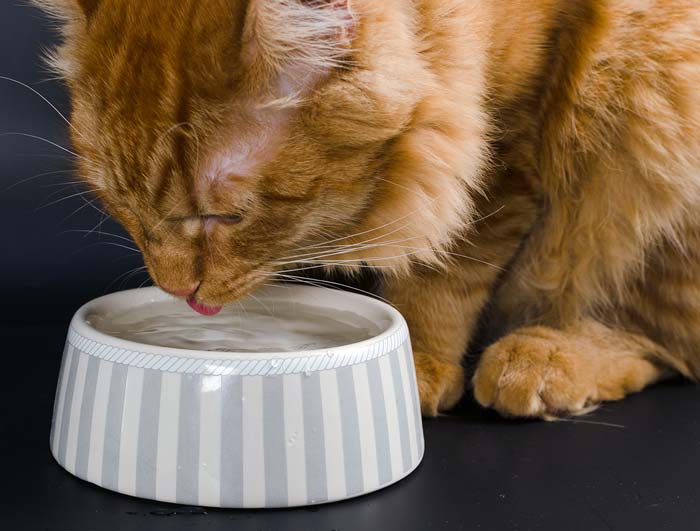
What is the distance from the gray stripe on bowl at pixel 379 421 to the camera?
125cm

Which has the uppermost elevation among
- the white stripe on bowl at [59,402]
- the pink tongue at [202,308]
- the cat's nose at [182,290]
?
the cat's nose at [182,290]

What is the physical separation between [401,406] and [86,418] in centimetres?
35

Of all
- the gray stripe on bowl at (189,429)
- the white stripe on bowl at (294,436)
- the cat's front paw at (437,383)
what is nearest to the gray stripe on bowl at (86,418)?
the gray stripe on bowl at (189,429)

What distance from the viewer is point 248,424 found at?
1187 millimetres

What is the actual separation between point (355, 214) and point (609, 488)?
0.44 m

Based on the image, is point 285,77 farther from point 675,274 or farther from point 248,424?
point 675,274

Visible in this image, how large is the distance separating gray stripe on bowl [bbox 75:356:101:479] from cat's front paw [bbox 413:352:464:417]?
454 mm

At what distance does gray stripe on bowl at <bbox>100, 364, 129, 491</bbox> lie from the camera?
47.9 inches

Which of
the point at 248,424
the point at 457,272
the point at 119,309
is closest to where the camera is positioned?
the point at 248,424

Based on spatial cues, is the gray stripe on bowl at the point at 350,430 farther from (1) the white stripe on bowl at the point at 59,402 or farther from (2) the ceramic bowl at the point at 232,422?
(1) the white stripe on bowl at the point at 59,402

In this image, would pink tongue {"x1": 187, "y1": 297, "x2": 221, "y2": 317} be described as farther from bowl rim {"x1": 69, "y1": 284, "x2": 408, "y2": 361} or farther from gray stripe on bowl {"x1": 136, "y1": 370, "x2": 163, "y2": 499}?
gray stripe on bowl {"x1": 136, "y1": 370, "x2": 163, "y2": 499}

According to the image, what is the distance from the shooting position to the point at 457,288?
1.58 m

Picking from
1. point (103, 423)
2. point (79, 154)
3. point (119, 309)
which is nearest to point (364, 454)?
point (103, 423)

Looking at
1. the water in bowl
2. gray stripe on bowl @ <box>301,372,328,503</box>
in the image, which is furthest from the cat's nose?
gray stripe on bowl @ <box>301,372,328,503</box>
